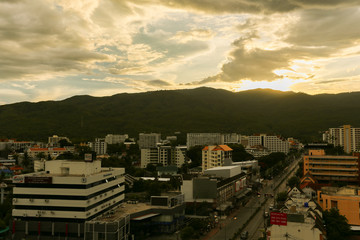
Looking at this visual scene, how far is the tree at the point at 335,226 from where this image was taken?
4125 cm

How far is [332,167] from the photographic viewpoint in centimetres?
8575

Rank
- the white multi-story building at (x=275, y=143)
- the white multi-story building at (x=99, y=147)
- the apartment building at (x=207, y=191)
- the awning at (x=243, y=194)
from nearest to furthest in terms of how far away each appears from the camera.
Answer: the apartment building at (x=207, y=191) → the awning at (x=243, y=194) → the white multi-story building at (x=99, y=147) → the white multi-story building at (x=275, y=143)

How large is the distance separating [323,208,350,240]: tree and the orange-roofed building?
5483 centimetres

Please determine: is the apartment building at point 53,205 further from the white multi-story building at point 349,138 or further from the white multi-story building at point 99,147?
the white multi-story building at point 349,138

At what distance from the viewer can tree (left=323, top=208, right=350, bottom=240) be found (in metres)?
41.2

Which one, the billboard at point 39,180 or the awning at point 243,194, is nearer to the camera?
the billboard at point 39,180

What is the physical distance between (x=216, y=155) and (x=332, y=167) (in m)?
35.3

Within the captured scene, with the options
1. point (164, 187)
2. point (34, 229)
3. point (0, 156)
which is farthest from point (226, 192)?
point (0, 156)

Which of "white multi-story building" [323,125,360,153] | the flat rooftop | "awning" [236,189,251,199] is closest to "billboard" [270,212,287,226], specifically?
the flat rooftop

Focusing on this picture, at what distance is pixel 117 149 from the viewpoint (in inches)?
6703

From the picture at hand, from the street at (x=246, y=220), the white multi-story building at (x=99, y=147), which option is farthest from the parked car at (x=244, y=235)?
the white multi-story building at (x=99, y=147)

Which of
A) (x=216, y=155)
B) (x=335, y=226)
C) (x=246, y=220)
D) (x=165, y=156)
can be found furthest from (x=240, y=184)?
(x=165, y=156)

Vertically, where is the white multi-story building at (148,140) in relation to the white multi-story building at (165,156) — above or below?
above

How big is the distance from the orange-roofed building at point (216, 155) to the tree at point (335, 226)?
54.8 m
